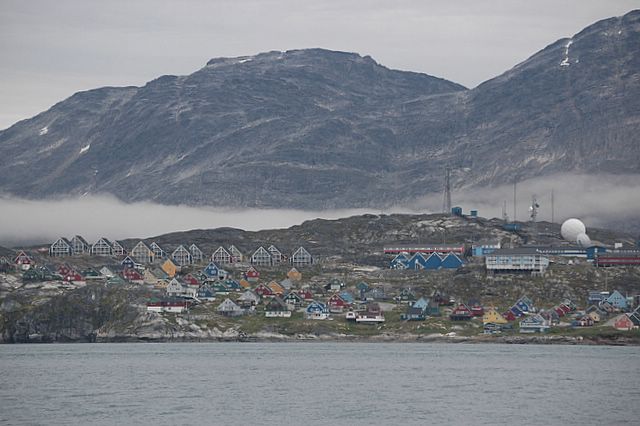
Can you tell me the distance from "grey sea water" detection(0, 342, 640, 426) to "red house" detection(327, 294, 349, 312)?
3314 centimetres

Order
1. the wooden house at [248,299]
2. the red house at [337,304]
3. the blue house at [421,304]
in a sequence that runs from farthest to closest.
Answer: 1. the wooden house at [248,299]
2. the red house at [337,304]
3. the blue house at [421,304]

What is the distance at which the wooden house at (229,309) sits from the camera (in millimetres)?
188500

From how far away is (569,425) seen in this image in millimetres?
84688

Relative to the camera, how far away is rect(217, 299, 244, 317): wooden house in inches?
7421

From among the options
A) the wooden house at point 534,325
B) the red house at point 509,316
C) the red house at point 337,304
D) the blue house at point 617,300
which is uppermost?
the blue house at point 617,300

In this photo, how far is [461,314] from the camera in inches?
7195

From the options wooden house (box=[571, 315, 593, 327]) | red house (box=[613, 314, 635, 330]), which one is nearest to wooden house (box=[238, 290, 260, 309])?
A: wooden house (box=[571, 315, 593, 327])

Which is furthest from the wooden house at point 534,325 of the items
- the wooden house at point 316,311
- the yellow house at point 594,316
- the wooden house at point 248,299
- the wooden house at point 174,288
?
the wooden house at point 174,288

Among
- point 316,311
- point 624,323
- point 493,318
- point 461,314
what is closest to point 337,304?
point 316,311

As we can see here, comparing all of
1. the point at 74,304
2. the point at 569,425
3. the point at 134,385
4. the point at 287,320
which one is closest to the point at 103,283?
the point at 74,304

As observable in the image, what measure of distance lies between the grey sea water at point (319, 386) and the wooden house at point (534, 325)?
16767mm

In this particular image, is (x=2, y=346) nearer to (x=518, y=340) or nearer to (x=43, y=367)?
(x=43, y=367)

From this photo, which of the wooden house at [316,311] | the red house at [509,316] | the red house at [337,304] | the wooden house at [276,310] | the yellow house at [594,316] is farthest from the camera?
the red house at [337,304]

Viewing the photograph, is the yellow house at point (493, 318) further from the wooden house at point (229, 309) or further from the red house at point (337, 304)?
the wooden house at point (229, 309)
